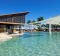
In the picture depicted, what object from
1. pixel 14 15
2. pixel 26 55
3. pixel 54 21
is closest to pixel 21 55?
pixel 26 55

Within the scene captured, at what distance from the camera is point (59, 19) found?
32.4 m

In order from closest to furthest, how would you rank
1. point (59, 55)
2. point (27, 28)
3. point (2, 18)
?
point (59, 55), point (2, 18), point (27, 28)

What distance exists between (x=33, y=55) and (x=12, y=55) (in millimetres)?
968

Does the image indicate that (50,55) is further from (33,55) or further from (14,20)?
(14,20)

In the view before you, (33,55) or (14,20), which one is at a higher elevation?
(14,20)

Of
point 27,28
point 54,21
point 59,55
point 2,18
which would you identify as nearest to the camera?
point 59,55

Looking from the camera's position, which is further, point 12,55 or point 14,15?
point 14,15

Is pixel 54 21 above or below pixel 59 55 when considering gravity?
above

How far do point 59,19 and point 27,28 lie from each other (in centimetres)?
1377

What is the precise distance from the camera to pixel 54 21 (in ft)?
103

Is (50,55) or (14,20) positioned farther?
(14,20)

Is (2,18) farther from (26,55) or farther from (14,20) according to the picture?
(26,55)

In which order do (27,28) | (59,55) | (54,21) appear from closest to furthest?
1. (59,55)
2. (54,21)
3. (27,28)

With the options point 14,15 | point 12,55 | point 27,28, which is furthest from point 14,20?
point 12,55
